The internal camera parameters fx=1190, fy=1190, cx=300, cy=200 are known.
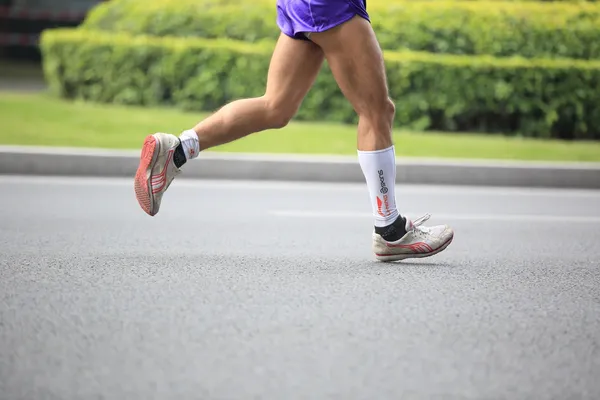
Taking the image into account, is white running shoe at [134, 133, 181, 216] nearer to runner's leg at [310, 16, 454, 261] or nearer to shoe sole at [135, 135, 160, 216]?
shoe sole at [135, 135, 160, 216]

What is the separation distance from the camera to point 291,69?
16.7 ft

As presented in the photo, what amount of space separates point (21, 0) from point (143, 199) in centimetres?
2451

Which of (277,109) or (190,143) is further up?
(277,109)

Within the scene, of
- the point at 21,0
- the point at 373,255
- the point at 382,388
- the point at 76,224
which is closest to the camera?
the point at 382,388

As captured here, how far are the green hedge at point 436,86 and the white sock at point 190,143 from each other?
21.4 ft

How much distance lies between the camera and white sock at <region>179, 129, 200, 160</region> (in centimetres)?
512

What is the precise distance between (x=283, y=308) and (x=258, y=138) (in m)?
6.82

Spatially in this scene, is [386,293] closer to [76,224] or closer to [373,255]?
[373,255]

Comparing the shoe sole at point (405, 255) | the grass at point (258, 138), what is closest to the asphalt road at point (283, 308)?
the shoe sole at point (405, 255)

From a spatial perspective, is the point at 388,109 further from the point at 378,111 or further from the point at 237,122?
the point at 237,122

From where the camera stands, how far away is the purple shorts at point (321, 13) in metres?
4.88

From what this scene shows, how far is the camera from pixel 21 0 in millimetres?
28375

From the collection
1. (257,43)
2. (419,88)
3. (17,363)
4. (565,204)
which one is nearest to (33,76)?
(257,43)

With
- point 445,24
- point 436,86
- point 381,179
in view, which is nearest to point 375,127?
point 381,179
